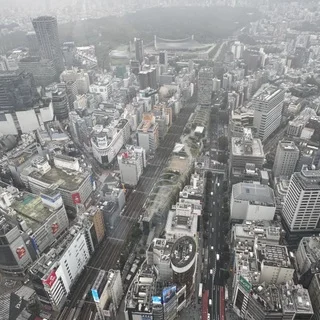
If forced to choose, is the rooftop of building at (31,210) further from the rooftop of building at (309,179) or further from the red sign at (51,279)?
the rooftop of building at (309,179)

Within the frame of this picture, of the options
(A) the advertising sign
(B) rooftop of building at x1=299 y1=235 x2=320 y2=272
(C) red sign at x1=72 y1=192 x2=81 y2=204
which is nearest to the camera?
(A) the advertising sign

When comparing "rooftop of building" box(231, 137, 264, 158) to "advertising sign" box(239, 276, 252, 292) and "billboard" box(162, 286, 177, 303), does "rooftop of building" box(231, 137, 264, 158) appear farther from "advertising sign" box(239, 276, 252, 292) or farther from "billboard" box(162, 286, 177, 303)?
"billboard" box(162, 286, 177, 303)

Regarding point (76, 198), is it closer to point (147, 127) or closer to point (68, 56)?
point (147, 127)

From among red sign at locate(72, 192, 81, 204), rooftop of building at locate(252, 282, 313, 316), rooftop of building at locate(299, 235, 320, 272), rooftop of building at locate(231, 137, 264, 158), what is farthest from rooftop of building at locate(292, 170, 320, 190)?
red sign at locate(72, 192, 81, 204)

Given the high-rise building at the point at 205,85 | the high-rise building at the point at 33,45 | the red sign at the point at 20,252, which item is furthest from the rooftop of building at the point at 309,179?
the high-rise building at the point at 33,45

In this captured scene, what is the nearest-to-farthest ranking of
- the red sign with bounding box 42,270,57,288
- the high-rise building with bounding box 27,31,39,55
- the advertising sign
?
the advertising sign → the red sign with bounding box 42,270,57,288 → the high-rise building with bounding box 27,31,39,55

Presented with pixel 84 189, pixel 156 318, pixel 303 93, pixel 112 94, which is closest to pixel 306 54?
pixel 303 93

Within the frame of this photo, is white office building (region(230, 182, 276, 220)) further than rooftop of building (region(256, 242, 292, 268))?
Yes

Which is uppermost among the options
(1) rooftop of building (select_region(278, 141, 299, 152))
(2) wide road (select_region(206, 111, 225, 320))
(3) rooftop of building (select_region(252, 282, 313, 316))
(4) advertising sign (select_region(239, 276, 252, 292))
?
(1) rooftop of building (select_region(278, 141, 299, 152))
